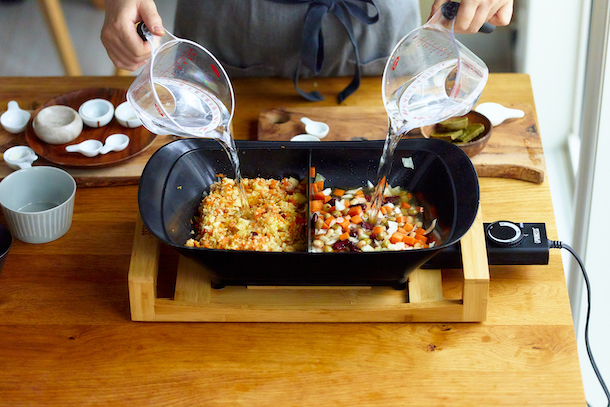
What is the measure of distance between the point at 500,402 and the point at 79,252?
0.98 m

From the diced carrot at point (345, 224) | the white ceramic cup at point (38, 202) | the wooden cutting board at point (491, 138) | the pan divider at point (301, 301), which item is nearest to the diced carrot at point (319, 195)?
the diced carrot at point (345, 224)

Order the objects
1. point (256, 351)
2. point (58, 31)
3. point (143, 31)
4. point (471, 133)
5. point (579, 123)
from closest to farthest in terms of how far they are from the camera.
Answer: point (256, 351), point (143, 31), point (471, 133), point (579, 123), point (58, 31)

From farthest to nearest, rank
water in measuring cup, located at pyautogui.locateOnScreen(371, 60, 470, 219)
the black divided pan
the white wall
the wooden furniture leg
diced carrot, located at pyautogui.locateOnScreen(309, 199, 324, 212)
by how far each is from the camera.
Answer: the wooden furniture leg, the white wall, diced carrot, located at pyautogui.locateOnScreen(309, 199, 324, 212), water in measuring cup, located at pyautogui.locateOnScreen(371, 60, 470, 219), the black divided pan

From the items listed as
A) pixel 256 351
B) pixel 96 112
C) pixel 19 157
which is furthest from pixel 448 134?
pixel 19 157

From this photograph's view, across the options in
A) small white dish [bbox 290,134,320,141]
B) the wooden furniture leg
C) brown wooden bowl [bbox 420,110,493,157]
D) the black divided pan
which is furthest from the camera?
the wooden furniture leg

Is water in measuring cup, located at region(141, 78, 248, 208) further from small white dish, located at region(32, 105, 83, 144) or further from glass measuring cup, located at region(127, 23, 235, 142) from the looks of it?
small white dish, located at region(32, 105, 83, 144)

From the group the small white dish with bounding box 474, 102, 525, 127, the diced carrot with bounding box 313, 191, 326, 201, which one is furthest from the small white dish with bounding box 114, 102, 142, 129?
the small white dish with bounding box 474, 102, 525, 127

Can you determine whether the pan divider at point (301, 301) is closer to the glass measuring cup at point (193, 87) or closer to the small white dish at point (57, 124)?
the glass measuring cup at point (193, 87)

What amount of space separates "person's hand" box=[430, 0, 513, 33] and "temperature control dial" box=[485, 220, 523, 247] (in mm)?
436

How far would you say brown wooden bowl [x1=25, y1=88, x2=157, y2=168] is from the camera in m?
1.57

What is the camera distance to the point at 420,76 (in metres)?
1.27

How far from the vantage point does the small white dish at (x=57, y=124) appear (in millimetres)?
1589

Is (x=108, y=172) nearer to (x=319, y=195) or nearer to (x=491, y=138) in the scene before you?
(x=319, y=195)

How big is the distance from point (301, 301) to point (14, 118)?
3.38ft
